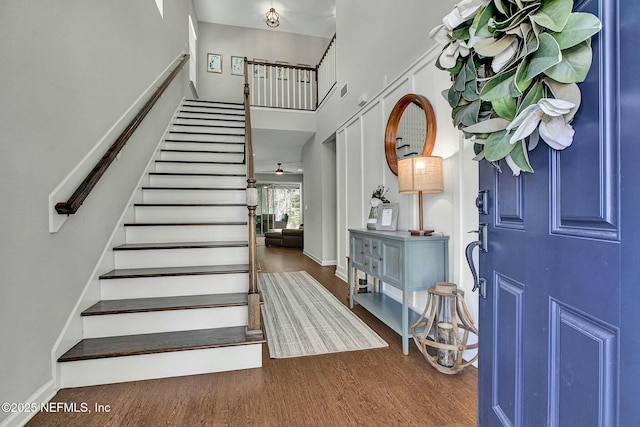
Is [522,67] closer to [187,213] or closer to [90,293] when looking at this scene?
[90,293]

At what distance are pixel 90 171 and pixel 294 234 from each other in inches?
258

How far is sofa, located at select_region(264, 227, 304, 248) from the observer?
8.35 m

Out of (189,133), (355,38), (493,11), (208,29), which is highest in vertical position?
(208,29)

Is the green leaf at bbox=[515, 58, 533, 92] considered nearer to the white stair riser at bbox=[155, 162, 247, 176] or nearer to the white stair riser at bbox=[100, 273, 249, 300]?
the white stair riser at bbox=[100, 273, 249, 300]

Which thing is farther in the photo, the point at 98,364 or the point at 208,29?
the point at 208,29

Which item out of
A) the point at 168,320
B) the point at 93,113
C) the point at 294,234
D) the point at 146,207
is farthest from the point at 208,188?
the point at 294,234

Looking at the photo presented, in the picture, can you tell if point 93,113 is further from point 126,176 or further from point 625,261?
point 625,261

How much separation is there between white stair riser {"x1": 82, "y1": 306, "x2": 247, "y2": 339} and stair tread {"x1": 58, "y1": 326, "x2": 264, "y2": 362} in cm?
4

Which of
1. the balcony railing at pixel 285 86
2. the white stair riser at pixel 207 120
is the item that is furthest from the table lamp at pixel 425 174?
the balcony railing at pixel 285 86

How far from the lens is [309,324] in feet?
8.86

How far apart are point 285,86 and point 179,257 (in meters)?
5.02

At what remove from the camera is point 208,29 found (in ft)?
23.7

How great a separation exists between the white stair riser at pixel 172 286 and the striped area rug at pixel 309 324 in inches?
21.1

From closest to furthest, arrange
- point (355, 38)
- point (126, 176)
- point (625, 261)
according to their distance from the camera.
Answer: point (625, 261)
point (126, 176)
point (355, 38)
